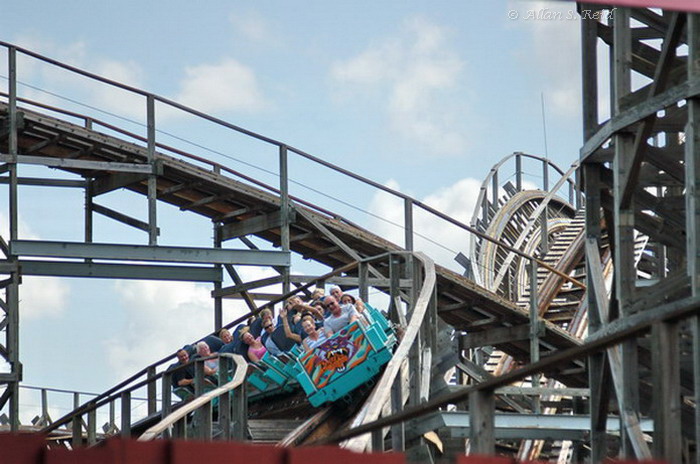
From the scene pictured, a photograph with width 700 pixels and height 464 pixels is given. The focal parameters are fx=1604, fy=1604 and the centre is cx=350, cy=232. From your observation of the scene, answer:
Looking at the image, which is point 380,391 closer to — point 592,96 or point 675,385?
point 592,96

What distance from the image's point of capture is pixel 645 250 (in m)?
30.7

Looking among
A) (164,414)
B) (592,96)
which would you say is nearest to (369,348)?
(164,414)

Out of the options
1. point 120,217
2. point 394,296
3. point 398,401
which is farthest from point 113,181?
point 398,401

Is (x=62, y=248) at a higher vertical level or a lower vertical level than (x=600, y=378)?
higher

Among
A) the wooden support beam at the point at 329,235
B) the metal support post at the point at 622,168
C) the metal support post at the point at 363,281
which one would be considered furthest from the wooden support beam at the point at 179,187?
the metal support post at the point at 622,168

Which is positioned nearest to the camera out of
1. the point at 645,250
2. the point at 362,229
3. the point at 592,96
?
the point at 592,96

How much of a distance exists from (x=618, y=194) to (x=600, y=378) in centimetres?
176

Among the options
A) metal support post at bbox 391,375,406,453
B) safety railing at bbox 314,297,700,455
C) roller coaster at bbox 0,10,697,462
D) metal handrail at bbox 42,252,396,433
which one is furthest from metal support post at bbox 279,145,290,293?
safety railing at bbox 314,297,700,455

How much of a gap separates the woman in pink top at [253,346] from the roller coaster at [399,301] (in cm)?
32

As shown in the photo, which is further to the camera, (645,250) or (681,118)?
(645,250)

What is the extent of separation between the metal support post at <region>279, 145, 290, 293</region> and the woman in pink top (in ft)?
27.1

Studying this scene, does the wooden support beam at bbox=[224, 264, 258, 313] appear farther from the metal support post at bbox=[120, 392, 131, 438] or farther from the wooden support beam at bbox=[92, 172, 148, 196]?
the metal support post at bbox=[120, 392, 131, 438]

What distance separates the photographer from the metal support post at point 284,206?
25594mm

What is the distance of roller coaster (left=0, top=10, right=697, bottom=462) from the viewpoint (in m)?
13.9
